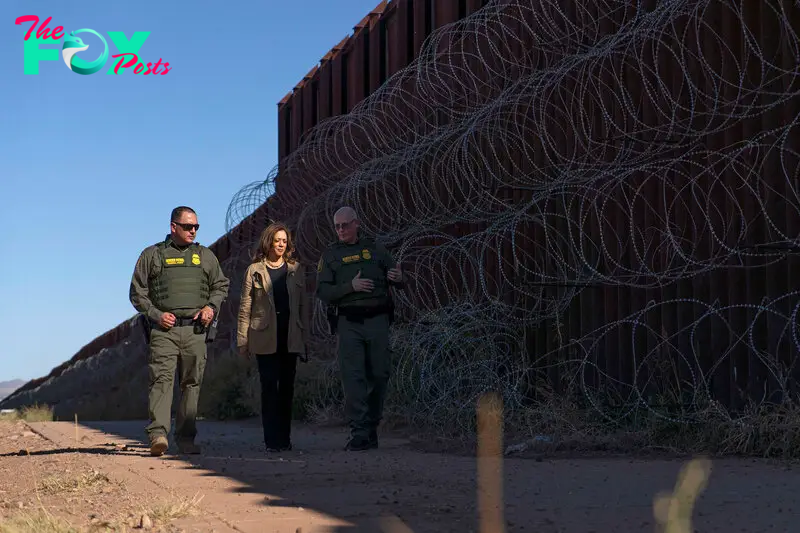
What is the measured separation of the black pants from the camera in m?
7.95

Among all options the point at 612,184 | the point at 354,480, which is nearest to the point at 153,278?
the point at 354,480

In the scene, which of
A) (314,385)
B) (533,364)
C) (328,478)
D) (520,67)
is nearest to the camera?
(328,478)

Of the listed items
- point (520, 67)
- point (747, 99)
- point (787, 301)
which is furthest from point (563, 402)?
point (520, 67)

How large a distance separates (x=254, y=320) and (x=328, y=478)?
223 centimetres

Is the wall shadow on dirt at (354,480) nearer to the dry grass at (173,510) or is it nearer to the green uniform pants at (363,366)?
the green uniform pants at (363,366)

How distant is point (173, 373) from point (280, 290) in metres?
0.94

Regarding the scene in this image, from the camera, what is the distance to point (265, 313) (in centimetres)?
797

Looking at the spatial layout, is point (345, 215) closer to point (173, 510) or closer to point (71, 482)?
point (71, 482)

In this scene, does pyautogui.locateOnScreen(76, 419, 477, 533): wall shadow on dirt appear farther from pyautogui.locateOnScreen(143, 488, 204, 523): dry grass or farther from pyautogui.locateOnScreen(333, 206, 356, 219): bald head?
pyautogui.locateOnScreen(333, 206, 356, 219): bald head

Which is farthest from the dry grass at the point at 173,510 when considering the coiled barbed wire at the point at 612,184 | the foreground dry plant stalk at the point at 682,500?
the coiled barbed wire at the point at 612,184

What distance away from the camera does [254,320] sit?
798 cm

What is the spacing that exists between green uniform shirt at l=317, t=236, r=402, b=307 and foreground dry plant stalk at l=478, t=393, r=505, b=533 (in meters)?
1.24

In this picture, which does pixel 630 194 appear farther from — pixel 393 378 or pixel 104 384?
pixel 104 384

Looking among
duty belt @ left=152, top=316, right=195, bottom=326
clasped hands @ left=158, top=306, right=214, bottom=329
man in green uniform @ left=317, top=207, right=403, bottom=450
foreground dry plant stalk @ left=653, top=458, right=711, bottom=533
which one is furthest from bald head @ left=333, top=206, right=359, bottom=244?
foreground dry plant stalk @ left=653, top=458, right=711, bottom=533
